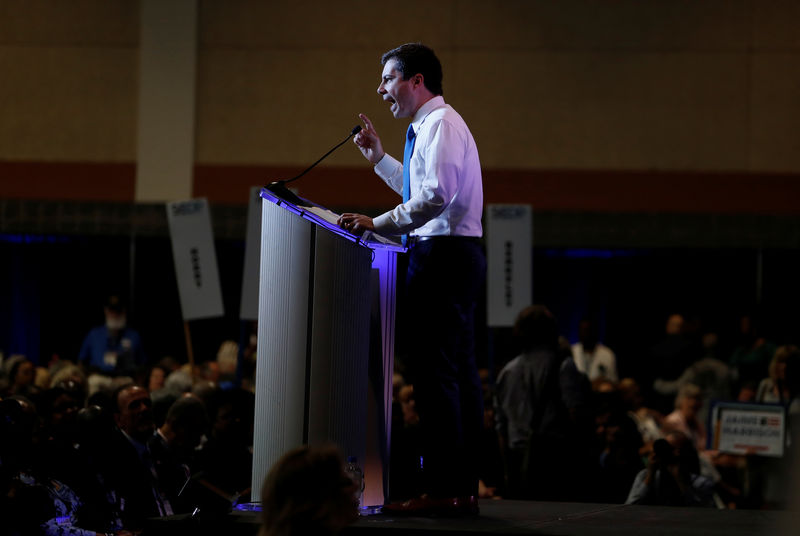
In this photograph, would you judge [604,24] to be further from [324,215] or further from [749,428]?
[324,215]

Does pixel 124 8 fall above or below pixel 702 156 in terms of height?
above

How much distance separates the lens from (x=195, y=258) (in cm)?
966

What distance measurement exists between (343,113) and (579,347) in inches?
151

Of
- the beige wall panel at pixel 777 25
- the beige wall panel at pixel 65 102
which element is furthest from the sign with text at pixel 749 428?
the beige wall panel at pixel 65 102

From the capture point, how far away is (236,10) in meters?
13.3

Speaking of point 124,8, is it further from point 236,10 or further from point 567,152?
point 567,152

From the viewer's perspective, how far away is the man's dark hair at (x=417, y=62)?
3.85 meters

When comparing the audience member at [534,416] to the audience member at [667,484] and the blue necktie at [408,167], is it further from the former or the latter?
the blue necktie at [408,167]

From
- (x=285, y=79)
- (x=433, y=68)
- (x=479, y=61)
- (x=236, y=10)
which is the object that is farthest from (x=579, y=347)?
(x=433, y=68)

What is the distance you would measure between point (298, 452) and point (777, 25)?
38.2ft

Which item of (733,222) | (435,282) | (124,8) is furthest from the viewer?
(124,8)

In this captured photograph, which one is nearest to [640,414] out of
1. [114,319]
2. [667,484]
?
[667,484]

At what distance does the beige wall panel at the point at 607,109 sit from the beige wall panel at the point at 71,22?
12.3ft

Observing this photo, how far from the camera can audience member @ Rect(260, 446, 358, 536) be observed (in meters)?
2.18
